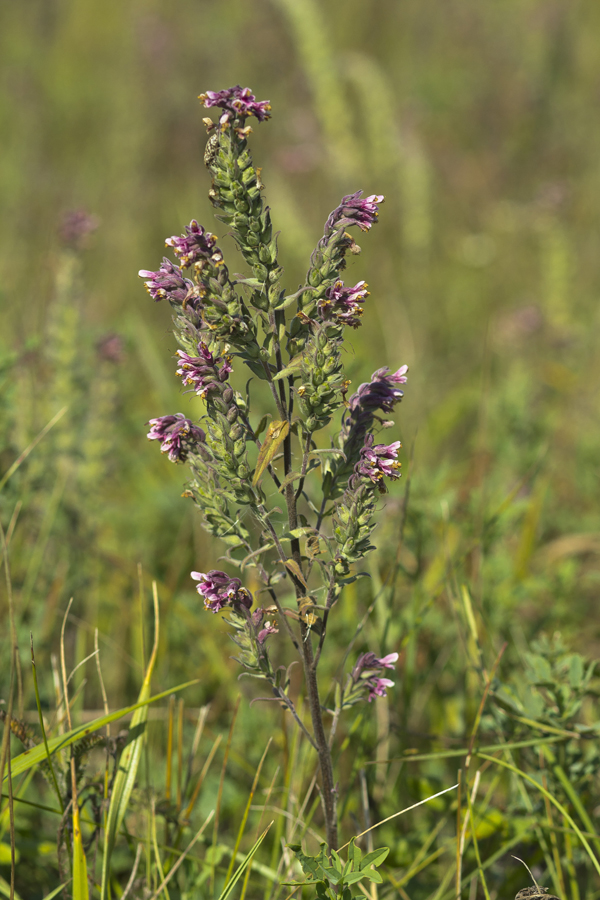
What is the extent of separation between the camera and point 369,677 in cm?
177

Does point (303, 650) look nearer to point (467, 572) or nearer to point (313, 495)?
point (467, 572)

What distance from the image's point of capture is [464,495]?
445 centimetres

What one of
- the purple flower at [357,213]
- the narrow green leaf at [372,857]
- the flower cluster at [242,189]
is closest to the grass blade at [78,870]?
the narrow green leaf at [372,857]

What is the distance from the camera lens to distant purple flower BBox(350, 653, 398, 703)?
5.72 ft

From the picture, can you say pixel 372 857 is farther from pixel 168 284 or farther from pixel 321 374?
pixel 168 284

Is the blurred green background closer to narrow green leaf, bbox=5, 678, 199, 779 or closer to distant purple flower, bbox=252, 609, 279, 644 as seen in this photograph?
distant purple flower, bbox=252, 609, 279, 644

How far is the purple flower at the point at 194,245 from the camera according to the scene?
5.09ft

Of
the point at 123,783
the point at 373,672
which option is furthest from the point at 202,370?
the point at 123,783

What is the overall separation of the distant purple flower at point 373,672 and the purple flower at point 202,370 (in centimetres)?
80

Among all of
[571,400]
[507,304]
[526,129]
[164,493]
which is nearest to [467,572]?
[164,493]

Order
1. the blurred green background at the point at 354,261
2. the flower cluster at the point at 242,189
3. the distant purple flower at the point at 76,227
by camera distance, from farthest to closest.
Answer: the blurred green background at the point at 354,261 → the distant purple flower at the point at 76,227 → the flower cluster at the point at 242,189

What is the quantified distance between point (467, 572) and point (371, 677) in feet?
6.01

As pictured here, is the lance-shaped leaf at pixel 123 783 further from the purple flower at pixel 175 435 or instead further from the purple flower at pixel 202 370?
the purple flower at pixel 202 370

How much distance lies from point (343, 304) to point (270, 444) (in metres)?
0.38
